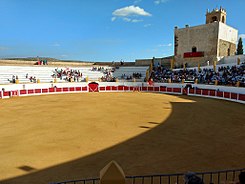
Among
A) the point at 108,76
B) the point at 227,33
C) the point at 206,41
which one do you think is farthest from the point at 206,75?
the point at 108,76

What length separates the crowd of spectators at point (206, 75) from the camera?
23.6 meters

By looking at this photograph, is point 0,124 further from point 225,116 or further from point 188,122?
point 225,116

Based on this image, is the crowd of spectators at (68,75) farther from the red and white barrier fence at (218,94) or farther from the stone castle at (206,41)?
the stone castle at (206,41)

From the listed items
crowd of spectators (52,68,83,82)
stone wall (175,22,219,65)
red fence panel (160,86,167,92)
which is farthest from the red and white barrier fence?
crowd of spectators (52,68,83,82)

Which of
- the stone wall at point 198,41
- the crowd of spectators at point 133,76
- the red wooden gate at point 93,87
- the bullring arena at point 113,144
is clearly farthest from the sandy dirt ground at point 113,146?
the stone wall at point 198,41

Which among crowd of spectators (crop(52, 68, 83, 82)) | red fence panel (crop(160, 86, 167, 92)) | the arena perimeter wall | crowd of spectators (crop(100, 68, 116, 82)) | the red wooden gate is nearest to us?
the arena perimeter wall

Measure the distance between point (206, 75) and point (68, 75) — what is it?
68.0 ft

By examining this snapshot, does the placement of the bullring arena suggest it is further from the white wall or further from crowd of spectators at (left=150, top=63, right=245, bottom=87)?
the white wall

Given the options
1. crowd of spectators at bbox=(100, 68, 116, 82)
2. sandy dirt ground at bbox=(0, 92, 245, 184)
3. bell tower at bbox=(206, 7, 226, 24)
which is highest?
bell tower at bbox=(206, 7, 226, 24)

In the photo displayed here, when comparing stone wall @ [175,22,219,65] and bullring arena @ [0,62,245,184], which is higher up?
stone wall @ [175,22,219,65]

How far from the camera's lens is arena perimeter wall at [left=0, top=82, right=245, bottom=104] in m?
21.9

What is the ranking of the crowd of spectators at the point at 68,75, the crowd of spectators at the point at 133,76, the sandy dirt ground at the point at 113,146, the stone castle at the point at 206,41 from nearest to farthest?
the sandy dirt ground at the point at 113,146, the crowd of spectators at the point at 68,75, the stone castle at the point at 206,41, the crowd of spectators at the point at 133,76

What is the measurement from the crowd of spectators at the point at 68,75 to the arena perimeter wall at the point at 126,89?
2.80m

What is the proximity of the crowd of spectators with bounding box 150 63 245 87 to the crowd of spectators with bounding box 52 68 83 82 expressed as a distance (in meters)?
12.2
